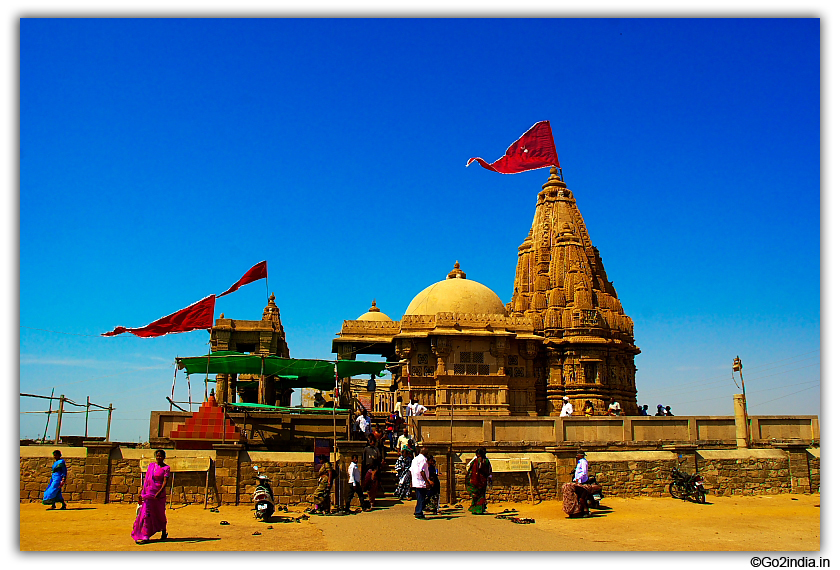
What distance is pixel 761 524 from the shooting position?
13.9 metres

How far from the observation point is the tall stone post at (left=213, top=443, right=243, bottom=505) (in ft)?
51.2

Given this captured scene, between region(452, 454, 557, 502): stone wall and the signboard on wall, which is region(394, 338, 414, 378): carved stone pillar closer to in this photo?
region(452, 454, 557, 502): stone wall

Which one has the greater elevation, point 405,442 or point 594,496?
point 405,442

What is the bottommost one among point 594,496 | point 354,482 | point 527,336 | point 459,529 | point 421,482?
point 459,529

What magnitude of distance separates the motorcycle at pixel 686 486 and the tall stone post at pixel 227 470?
10.6 metres

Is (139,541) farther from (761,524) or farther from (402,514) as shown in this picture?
(761,524)

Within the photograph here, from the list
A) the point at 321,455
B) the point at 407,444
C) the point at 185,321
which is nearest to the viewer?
the point at 321,455

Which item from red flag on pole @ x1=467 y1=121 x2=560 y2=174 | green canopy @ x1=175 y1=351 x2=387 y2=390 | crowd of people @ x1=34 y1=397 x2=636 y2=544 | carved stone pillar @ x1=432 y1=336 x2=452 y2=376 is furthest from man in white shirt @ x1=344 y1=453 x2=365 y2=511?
carved stone pillar @ x1=432 y1=336 x2=452 y2=376

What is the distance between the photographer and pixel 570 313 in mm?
37875

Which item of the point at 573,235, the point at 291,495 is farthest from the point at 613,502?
the point at 573,235

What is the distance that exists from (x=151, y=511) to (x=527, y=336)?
24.0 m

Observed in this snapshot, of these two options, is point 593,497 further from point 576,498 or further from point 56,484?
point 56,484

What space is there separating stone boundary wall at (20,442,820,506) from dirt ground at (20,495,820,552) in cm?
50

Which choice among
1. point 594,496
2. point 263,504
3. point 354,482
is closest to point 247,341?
point 354,482
